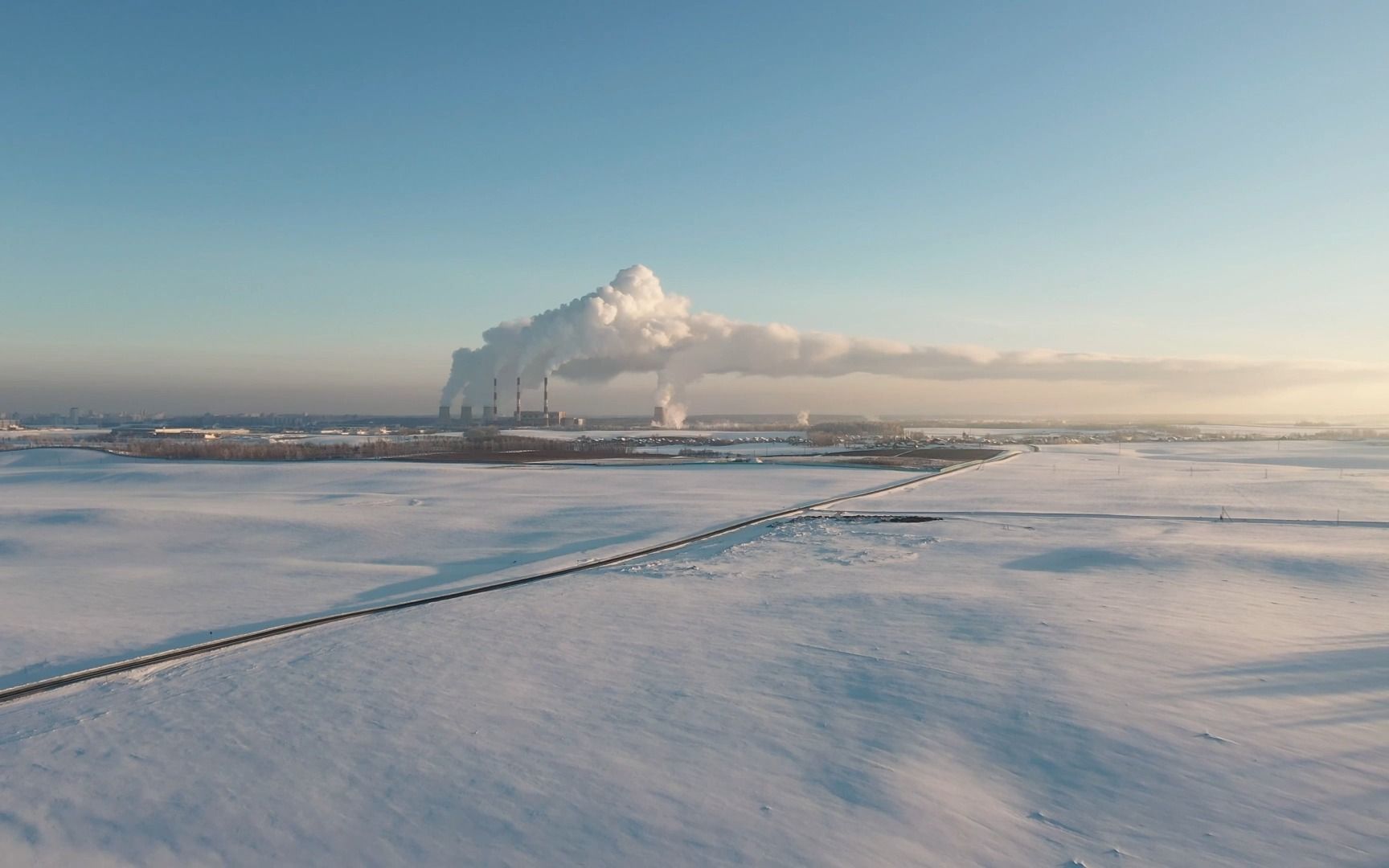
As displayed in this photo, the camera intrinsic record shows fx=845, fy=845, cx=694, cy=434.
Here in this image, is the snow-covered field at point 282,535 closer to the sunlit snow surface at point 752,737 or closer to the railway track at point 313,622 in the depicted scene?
the railway track at point 313,622

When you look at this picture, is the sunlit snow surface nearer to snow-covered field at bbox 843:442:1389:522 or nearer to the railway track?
the railway track

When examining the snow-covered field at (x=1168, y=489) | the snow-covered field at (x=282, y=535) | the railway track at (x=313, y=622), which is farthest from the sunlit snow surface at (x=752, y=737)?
the snow-covered field at (x=1168, y=489)

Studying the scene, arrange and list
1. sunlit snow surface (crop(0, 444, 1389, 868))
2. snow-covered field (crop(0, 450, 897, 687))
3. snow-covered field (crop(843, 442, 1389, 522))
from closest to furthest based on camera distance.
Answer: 1. sunlit snow surface (crop(0, 444, 1389, 868))
2. snow-covered field (crop(0, 450, 897, 687))
3. snow-covered field (crop(843, 442, 1389, 522))

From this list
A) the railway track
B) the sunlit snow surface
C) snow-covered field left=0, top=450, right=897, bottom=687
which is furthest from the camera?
snow-covered field left=0, top=450, right=897, bottom=687

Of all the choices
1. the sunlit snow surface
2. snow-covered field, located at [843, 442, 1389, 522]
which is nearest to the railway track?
the sunlit snow surface

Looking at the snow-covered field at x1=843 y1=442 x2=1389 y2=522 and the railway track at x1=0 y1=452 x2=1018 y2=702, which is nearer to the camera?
the railway track at x1=0 y1=452 x2=1018 y2=702

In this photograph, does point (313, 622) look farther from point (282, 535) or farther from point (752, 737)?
point (282, 535)

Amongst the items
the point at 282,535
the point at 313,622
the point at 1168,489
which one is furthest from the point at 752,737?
the point at 1168,489

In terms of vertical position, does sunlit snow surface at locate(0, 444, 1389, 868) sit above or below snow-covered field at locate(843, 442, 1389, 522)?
below
